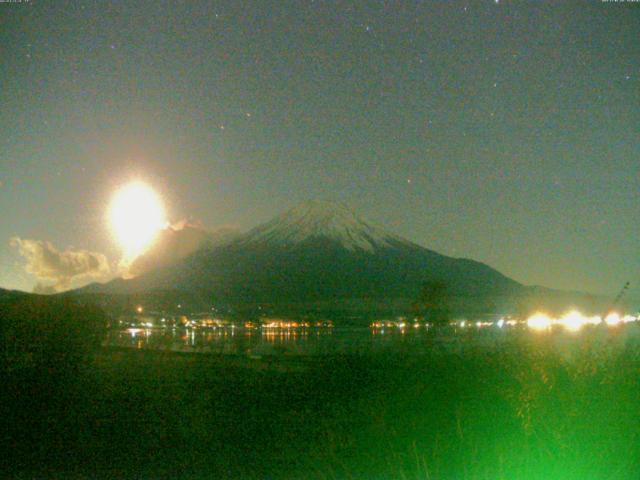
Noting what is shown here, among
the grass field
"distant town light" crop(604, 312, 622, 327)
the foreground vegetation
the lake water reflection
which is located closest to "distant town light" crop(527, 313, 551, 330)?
the lake water reflection

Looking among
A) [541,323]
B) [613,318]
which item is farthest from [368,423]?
[541,323]

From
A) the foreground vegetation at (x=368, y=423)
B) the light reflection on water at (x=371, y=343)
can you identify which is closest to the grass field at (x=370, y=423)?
the foreground vegetation at (x=368, y=423)

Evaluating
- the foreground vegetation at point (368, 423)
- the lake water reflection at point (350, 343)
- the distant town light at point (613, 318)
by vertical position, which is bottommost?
the foreground vegetation at point (368, 423)

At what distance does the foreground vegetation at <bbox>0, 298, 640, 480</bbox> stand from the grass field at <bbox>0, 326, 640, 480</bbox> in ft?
0.09

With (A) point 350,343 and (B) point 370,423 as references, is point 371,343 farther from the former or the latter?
(B) point 370,423

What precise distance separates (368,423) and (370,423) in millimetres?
123

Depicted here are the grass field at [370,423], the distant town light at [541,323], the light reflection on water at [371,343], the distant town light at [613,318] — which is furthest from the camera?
the distant town light at [541,323]

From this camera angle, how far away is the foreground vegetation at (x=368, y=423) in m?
8.91

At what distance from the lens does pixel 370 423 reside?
12.4 metres

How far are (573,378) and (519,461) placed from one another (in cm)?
248

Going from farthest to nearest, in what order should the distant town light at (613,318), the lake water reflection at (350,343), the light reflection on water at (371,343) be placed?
→ the lake water reflection at (350,343) < the light reflection on water at (371,343) < the distant town light at (613,318)

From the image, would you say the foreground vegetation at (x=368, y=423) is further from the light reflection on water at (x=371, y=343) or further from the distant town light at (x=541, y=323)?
the distant town light at (x=541, y=323)

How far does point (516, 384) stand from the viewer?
35.9 ft

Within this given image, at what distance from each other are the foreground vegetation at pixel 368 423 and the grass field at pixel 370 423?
3 centimetres
